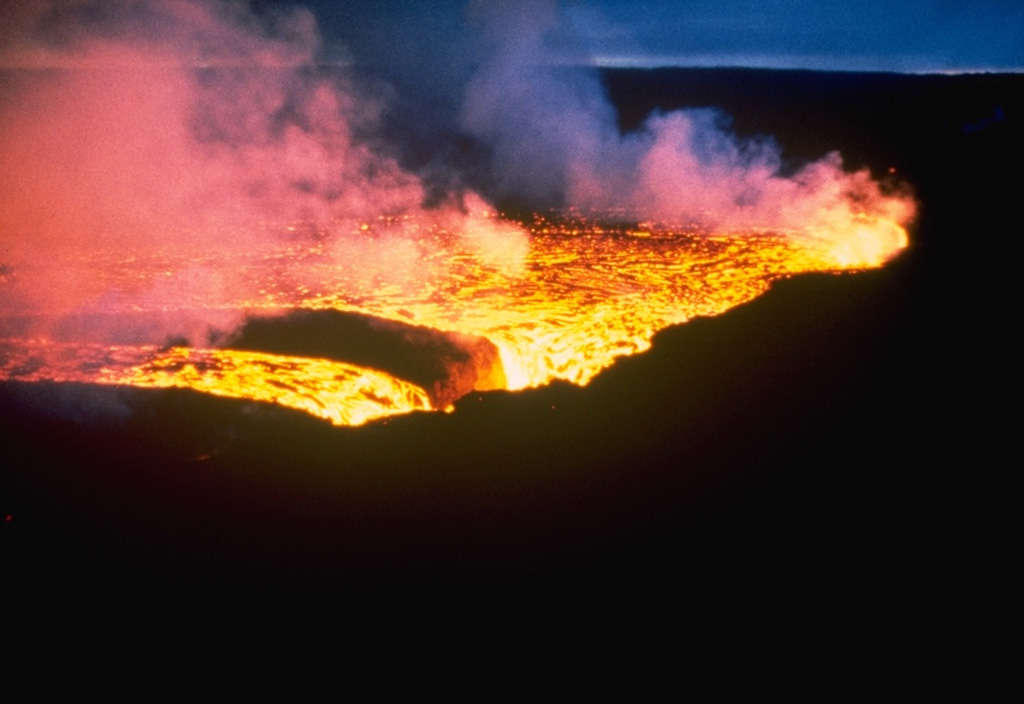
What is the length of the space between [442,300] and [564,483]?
2.22m

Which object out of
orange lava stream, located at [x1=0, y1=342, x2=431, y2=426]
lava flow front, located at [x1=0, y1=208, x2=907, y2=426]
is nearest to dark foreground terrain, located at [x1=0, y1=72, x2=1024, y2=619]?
orange lava stream, located at [x1=0, y1=342, x2=431, y2=426]

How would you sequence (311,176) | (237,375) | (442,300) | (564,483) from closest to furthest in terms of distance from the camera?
(564,483)
(237,375)
(442,300)
(311,176)

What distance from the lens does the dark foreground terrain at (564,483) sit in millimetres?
2016

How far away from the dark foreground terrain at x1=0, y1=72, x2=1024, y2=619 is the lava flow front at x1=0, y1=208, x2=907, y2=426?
25 cm

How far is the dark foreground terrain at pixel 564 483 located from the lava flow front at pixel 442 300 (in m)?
0.25

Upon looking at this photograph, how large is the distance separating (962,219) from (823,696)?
588cm

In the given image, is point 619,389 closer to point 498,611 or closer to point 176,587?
point 498,611

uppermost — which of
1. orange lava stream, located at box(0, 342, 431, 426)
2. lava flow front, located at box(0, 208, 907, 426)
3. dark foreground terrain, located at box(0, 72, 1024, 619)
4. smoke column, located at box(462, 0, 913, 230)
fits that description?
smoke column, located at box(462, 0, 913, 230)

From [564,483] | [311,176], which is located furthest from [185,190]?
[564,483]

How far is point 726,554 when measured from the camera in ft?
6.79

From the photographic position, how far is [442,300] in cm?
430

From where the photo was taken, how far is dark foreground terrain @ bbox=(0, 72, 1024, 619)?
6.61ft

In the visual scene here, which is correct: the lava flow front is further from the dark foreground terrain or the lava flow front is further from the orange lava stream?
the dark foreground terrain

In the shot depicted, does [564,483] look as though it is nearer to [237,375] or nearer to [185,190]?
[237,375]
